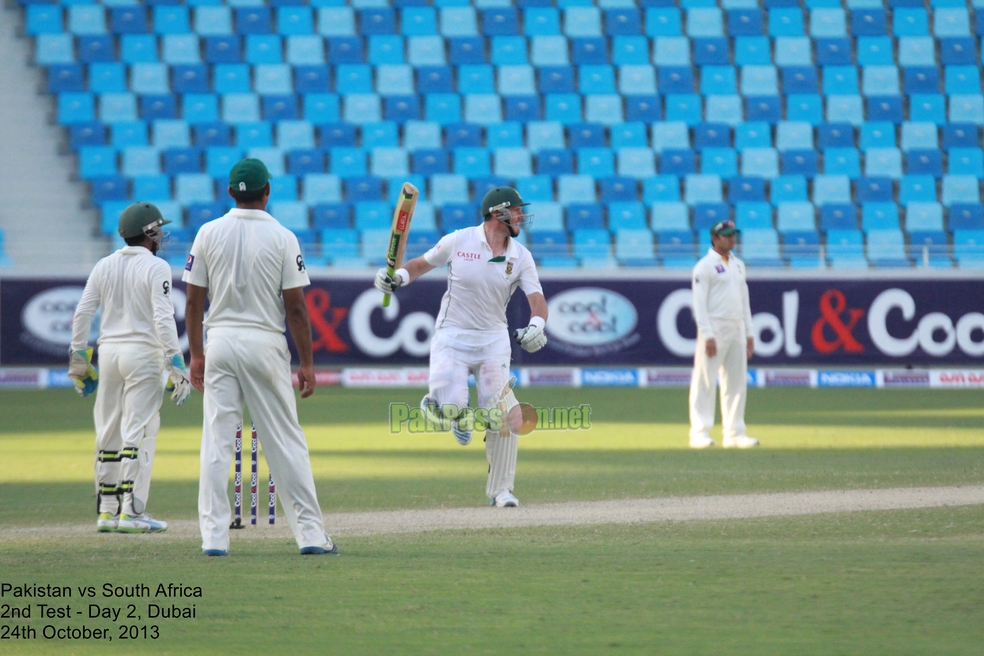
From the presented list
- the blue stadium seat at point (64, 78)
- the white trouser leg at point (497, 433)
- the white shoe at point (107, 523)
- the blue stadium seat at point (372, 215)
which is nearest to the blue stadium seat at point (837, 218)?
the blue stadium seat at point (372, 215)

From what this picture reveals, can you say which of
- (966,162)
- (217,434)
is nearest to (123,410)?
(217,434)

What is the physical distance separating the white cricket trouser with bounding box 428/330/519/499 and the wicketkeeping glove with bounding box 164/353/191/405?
182 centimetres

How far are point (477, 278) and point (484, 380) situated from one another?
0.76 meters

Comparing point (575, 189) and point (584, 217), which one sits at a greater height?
point (575, 189)

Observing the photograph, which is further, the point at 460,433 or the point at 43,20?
the point at 43,20

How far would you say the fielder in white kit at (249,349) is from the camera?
6.79m

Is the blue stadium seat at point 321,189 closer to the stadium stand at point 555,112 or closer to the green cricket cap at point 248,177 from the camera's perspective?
the stadium stand at point 555,112

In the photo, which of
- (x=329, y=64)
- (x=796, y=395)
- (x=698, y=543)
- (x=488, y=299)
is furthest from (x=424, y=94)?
(x=698, y=543)

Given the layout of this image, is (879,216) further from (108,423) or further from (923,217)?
(108,423)

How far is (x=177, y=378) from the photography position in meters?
8.43

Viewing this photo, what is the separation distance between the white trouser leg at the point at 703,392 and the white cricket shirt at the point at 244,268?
738cm

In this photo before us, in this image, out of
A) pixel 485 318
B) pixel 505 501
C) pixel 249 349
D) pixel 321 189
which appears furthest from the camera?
pixel 321 189

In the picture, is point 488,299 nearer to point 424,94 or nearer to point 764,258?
point 764,258

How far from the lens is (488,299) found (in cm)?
928
